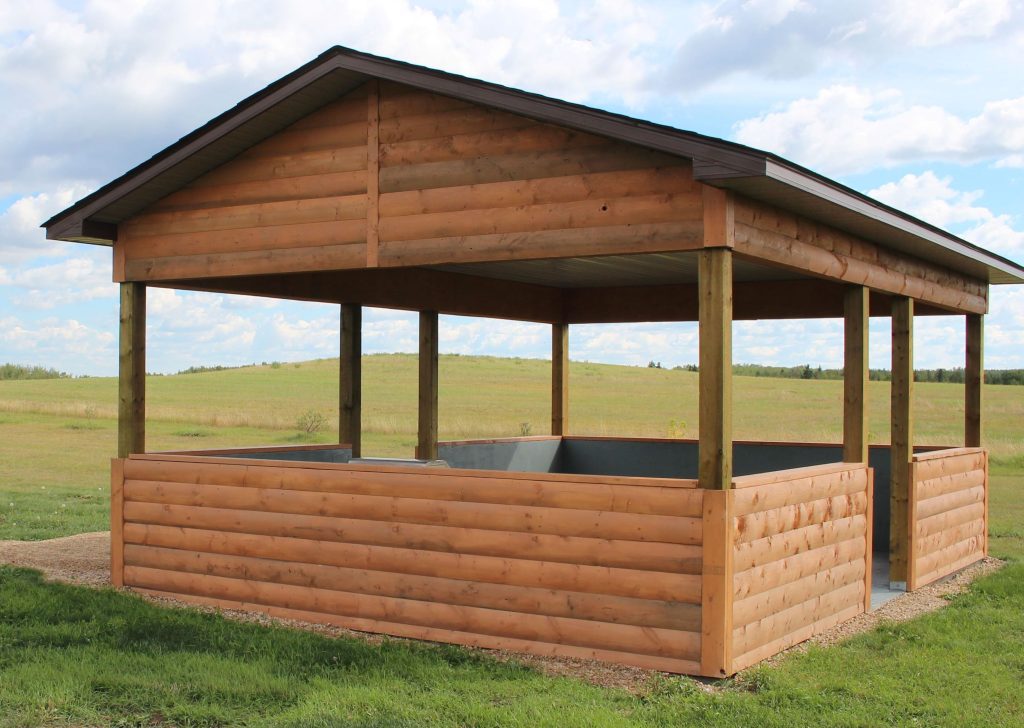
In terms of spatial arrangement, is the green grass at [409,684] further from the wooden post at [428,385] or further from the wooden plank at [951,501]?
the wooden post at [428,385]

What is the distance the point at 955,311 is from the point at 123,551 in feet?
27.9

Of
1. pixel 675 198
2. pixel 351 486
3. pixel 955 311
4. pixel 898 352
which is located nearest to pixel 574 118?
pixel 675 198

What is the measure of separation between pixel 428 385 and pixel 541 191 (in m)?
4.70

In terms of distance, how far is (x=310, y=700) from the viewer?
589cm

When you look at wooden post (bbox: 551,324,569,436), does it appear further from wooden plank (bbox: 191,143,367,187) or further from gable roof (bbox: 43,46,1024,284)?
wooden plank (bbox: 191,143,367,187)

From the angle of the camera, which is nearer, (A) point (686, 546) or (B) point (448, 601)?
(A) point (686, 546)

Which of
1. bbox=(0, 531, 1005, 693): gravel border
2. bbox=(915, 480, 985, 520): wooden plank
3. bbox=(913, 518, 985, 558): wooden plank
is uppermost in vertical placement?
bbox=(915, 480, 985, 520): wooden plank

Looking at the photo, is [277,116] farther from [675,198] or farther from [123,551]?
[123,551]

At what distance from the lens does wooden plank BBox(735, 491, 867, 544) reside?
6.88m

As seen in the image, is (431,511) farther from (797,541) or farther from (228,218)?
(228,218)

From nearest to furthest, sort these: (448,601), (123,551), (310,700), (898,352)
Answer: (310,700) < (448,601) < (123,551) < (898,352)

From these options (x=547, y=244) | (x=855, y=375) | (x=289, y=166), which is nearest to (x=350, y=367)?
(x=289, y=166)

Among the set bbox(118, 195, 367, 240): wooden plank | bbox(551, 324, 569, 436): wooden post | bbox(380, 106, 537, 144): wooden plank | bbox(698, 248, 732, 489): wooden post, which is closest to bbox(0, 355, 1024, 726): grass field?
bbox(698, 248, 732, 489): wooden post

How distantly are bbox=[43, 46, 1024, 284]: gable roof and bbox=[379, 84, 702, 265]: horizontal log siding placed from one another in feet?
0.72
